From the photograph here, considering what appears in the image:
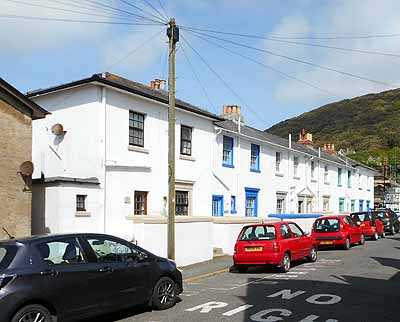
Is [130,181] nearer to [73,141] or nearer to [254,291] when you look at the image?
[73,141]

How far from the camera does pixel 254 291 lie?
1164cm

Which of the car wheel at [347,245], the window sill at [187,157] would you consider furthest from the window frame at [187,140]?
the car wheel at [347,245]

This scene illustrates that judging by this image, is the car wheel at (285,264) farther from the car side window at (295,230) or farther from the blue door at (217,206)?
the blue door at (217,206)

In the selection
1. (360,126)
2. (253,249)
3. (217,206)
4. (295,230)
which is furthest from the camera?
(360,126)

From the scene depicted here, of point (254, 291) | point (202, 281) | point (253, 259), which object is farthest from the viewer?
point (253, 259)

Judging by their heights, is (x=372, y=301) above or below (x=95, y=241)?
below

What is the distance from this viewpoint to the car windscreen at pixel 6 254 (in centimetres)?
748

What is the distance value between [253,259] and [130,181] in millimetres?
5439

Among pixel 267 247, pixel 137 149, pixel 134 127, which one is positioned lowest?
pixel 267 247

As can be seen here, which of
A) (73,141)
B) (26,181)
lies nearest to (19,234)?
(26,181)

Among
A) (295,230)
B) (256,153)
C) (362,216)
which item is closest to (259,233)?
(295,230)

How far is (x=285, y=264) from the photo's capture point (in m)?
15.0

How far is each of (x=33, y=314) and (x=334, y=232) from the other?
647 inches

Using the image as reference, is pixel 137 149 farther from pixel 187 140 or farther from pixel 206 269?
pixel 206 269
